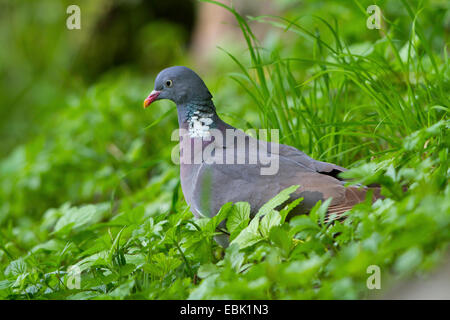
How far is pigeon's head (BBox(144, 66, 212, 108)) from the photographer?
2844 mm

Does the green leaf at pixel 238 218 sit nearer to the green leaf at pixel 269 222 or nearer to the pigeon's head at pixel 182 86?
the green leaf at pixel 269 222

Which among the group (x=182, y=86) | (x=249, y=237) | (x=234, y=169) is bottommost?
(x=249, y=237)

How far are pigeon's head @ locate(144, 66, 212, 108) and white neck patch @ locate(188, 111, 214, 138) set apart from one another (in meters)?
0.09

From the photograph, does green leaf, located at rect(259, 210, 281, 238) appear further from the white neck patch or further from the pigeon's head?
the pigeon's head

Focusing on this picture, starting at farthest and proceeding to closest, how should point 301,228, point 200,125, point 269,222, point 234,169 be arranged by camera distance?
point 200,125, point 234,169, point 269,222, point 301,228

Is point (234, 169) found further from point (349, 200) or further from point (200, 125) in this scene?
point (349, 200)

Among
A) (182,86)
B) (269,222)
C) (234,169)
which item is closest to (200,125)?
(182,86)

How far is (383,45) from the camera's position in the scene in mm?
3408

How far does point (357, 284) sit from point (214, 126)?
1.22m

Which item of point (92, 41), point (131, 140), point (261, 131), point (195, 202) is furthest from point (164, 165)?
point (92, 41)

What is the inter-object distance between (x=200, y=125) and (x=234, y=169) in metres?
0.40

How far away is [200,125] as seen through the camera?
2771 millimetres

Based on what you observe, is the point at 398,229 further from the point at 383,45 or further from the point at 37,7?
the point at 37,7

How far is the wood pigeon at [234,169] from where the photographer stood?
2340 mm
